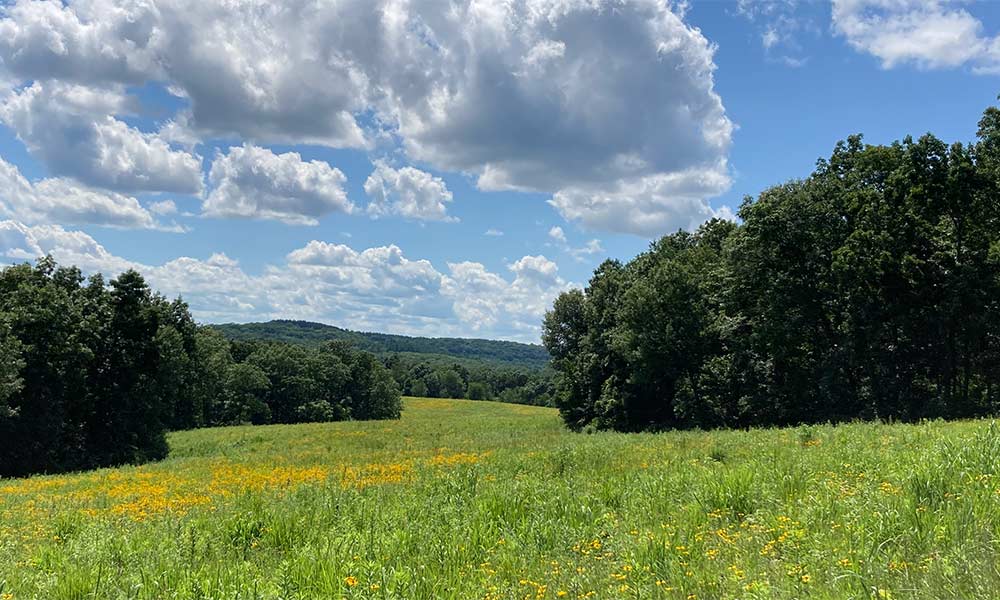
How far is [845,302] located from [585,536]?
3046cm

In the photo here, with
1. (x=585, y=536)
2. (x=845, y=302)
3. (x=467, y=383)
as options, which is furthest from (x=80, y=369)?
(x=467, y=383)

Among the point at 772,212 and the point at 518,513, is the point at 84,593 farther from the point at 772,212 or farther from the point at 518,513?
the point at 772,212

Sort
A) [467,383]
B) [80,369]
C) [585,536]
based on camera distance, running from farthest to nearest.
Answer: [467,383] → [80,369] → [585,536]

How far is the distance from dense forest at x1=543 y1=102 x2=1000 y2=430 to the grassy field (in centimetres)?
2019

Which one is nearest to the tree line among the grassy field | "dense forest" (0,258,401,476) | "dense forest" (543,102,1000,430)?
"dense forest" (543,102,1000,430)

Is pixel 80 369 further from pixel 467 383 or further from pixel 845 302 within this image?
pixel 467 383

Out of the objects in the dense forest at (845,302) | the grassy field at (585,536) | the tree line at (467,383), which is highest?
the dense forest at (845,302)

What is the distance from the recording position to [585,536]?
691 centimetres

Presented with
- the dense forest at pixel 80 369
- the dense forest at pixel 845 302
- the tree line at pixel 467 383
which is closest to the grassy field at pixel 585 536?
the dense forest at pixel 845 302

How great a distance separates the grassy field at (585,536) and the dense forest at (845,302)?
20.2 metres

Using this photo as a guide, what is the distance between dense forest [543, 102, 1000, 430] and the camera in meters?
27.5

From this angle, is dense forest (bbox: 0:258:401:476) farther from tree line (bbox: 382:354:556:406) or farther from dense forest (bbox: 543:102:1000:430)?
tree line (bbox: 382:354:556:406)

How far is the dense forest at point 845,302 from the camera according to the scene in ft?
90.1

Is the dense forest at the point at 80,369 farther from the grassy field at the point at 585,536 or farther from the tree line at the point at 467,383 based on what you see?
the tree line at the point at 467,383
